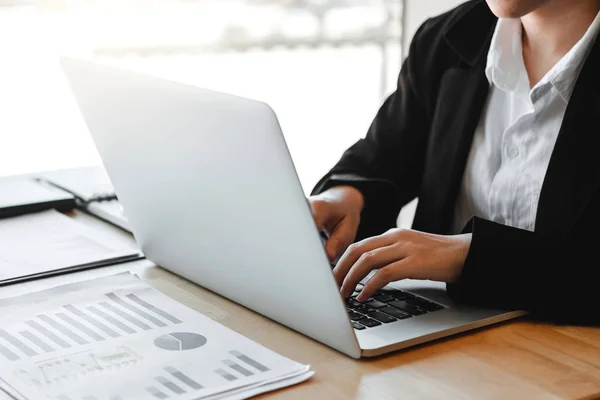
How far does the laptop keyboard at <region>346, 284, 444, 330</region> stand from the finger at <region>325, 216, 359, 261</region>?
181 millimetres

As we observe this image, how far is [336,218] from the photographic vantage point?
1382mm

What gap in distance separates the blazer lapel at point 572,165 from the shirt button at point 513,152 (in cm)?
13

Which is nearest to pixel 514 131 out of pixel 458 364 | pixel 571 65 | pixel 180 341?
pixel 571 65

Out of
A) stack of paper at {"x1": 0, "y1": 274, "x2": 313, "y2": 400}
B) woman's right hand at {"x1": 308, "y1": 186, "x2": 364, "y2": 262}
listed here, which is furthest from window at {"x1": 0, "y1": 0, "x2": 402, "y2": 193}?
stack of paper at {"x1": 0, "y1": 274, "x2": 313, "y2": 400}

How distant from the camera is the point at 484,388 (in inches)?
35.1

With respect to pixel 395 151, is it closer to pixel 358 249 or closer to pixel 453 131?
pixel 453 131

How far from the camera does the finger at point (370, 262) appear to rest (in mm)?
1082

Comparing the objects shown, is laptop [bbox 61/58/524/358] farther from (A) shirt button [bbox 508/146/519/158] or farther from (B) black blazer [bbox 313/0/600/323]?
(A) shirt button [bbox 508/146/519/158]

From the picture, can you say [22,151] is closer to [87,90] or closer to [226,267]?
[87,90]

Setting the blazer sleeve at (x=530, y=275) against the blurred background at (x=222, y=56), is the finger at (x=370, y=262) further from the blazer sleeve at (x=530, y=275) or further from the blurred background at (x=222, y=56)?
the blurred background at (x=222, y=56)

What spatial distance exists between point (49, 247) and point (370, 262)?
0.54 metres

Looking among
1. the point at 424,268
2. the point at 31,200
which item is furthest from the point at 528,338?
the point at 31,200

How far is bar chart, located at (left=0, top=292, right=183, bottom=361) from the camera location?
0.98 metres

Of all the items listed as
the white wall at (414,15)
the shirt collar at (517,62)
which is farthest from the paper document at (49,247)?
the white wall at (414,15)
